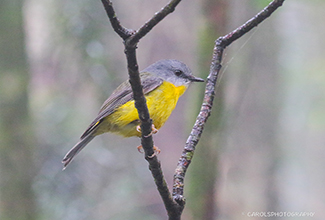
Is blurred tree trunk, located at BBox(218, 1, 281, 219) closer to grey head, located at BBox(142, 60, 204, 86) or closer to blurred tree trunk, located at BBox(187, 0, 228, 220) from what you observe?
A: blurred tree trunk, located at BBox(187, 0, 228, 220)

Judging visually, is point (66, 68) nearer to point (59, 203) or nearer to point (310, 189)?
point (59, 203)

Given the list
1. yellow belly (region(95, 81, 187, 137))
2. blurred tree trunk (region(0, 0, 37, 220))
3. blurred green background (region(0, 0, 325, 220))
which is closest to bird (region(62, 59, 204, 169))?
yellow belly (region(95, 81, 187, 137))

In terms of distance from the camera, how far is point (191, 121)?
5250mm

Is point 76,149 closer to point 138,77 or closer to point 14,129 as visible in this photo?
point 14,129

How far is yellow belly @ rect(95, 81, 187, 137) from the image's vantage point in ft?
11.8

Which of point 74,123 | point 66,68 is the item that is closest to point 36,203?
point 74,123

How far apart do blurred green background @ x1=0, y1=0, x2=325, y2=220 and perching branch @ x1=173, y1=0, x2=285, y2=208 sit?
0.78 meters

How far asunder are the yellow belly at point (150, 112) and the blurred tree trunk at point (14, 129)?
86.8 inches

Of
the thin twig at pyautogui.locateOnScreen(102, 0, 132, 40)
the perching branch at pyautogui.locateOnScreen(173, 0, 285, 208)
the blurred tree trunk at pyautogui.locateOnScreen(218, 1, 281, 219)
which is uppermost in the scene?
the thin twig at pyautogui.locateOnScreen(102, 0, 132, 40)

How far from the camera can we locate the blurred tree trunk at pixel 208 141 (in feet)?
16.5

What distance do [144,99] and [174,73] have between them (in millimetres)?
2170

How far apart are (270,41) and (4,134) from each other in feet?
21.2

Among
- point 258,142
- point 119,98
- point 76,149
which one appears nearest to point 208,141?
point 119,98

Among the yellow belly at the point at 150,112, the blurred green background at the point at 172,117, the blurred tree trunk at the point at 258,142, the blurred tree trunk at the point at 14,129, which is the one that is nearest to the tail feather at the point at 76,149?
the yellow belly at the point at 150,112
